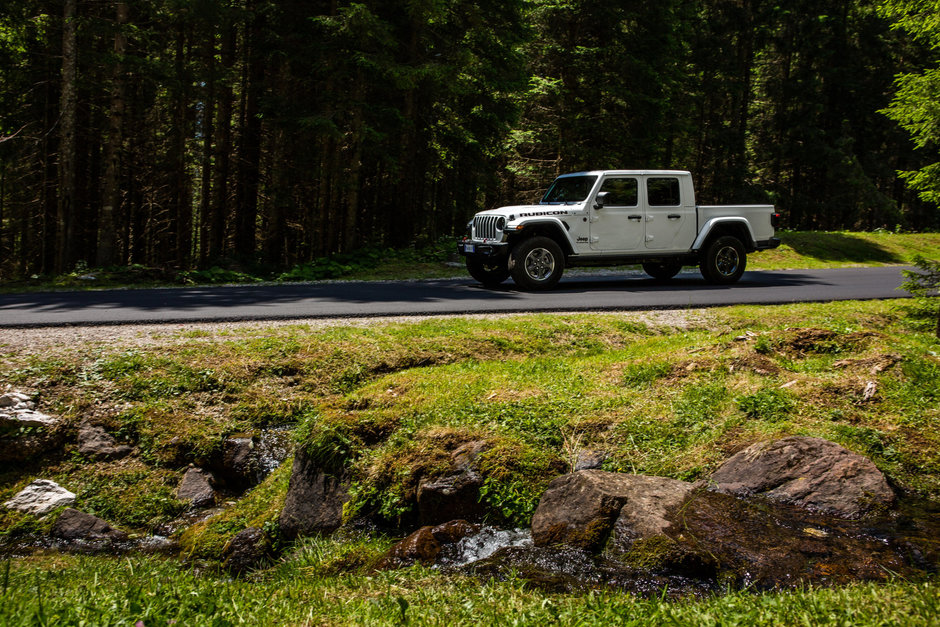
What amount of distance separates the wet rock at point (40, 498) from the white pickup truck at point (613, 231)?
8.55 m

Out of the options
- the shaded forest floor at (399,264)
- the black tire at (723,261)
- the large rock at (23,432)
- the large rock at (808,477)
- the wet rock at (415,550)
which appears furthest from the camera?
the shaded forest floor at (399,264)

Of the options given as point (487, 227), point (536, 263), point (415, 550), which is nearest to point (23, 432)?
point (415, 550)

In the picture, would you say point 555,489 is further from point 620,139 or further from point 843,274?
point 620,139

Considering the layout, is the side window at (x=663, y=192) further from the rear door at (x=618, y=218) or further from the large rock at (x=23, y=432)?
the large rock at (x=23, y=432)

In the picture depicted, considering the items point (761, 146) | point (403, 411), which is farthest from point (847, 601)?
point (761, 146)

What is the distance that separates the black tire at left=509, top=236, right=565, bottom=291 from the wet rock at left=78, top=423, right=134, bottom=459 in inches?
312

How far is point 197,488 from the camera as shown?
18.7ft

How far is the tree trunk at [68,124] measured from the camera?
→ 15.7 metres

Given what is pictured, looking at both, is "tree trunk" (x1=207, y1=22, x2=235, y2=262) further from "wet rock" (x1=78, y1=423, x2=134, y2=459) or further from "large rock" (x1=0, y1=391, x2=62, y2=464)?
"wet rock" (x1=78, y1=423, x2=134, y2=459)

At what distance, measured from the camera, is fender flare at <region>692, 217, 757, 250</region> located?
13.4 metres

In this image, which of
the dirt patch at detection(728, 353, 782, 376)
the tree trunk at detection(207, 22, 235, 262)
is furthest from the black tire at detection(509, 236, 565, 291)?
the tree trunk at detection(207, 22, 235, 262)

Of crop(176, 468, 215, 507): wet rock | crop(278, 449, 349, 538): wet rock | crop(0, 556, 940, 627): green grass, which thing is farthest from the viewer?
crop(176, 468, 215, 507): wet rock

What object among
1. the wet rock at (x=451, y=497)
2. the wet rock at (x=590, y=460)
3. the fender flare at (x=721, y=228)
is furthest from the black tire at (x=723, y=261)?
the wet rock at (x=451, y=497)

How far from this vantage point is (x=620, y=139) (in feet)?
76.2
